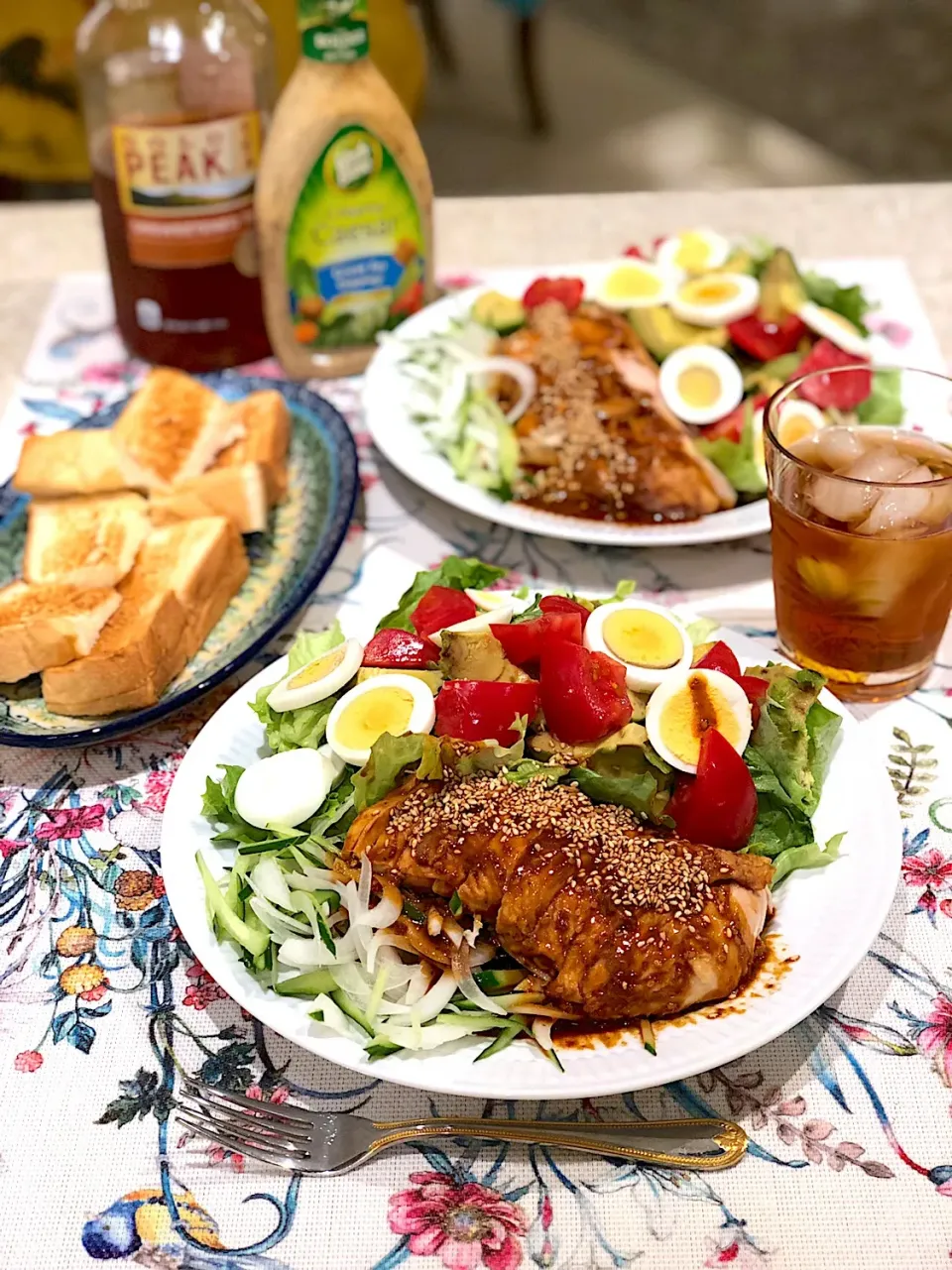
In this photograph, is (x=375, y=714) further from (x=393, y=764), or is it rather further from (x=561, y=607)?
(x=561, y=607)

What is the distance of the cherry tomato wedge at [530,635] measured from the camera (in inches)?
63.7

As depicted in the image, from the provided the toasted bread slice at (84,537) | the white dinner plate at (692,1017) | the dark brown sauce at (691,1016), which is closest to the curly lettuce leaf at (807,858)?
the white dinner plate at (692,1017)

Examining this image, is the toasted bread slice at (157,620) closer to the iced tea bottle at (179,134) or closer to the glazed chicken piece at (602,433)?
the glazed chicken piece at (602,433)

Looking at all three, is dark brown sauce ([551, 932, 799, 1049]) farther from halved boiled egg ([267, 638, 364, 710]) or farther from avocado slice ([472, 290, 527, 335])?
avocado slice ([472, 290, 527, 335])

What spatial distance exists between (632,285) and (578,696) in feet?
4.42

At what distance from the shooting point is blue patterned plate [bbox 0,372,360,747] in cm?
177

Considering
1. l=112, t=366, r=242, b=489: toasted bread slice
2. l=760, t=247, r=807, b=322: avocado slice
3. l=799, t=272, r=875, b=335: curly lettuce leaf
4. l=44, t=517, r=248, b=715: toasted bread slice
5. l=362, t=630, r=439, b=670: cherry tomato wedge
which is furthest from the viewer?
l=799, t=272, r=875, b=335: curly lettuce leaf

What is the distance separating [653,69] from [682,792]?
287 inches

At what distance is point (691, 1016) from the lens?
1311 mm

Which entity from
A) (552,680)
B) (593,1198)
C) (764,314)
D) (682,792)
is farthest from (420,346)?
(593,1198)

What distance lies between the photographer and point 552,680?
1537 mm

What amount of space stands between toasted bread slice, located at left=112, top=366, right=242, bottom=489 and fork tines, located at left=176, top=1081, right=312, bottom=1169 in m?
1.18

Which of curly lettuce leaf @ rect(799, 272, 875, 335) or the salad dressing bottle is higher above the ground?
the salad dressing bottle

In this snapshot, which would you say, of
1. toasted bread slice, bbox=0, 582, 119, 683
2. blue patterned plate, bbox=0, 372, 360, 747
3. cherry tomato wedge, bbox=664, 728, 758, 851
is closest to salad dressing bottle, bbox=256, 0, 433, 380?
blue patterned plate, bbox=0, 372, 360, 747
